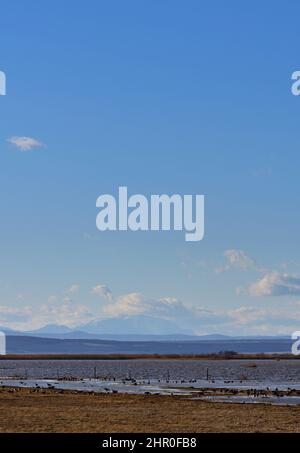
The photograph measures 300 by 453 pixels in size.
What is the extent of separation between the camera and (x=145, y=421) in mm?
44312

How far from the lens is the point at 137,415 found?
4762cm

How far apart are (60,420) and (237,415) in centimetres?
1020

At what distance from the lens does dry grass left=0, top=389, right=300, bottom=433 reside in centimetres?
4128

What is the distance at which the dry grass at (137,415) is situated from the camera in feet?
135
